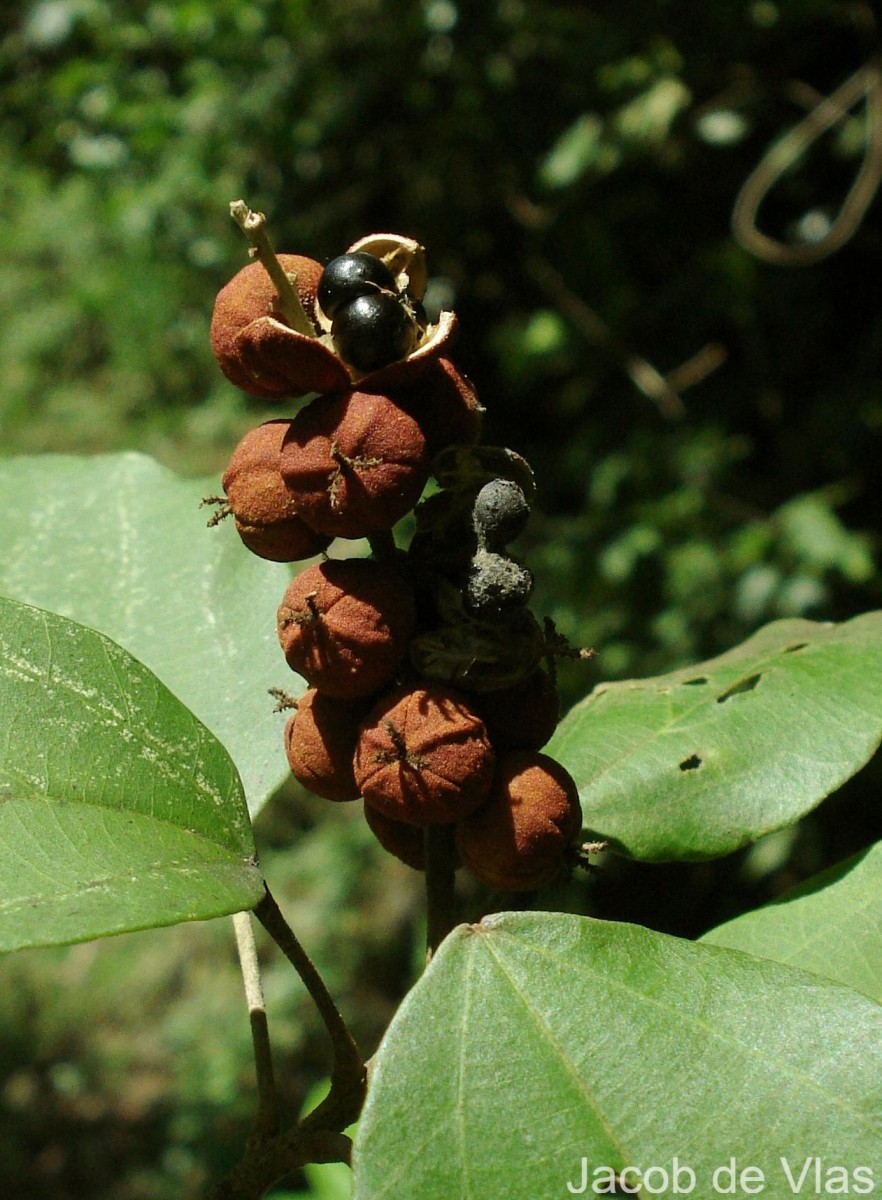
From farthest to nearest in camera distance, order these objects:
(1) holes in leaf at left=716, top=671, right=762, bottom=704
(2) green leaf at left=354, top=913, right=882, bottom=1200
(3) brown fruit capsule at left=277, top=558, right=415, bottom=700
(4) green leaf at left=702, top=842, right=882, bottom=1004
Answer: (1) holes in leaf at left=716, top=671, right=762, bottom=704, (4) green leaf at left=702, top=842, right=882, bottom=1004, (3) brown fruit capsule at left=277, top=558, right=415, bottom=700, (2) green leaf at left=354, top=913, right=882, bottom=1200

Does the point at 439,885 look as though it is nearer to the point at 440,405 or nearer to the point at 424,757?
the point at 424,757

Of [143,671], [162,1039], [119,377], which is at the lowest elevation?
[162,1039]

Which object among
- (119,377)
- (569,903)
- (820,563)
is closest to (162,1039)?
(569,903)

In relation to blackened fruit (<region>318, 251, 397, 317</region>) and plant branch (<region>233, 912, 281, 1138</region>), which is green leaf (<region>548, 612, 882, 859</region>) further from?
blackened fruit (<region>318, 251, 397, 317</region>)

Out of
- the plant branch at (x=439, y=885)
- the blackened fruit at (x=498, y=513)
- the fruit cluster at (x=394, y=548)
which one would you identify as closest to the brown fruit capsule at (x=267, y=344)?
the fruit cluster at (x=394, y=548)

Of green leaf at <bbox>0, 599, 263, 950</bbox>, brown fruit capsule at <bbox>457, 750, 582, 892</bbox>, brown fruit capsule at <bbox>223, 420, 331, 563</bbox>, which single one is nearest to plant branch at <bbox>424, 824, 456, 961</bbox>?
brown fruit capsule at <bbox>457, 750, 582, 892</bbox>

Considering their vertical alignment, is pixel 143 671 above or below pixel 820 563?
above

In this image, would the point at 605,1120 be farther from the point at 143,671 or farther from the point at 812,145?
the point at 812,145
